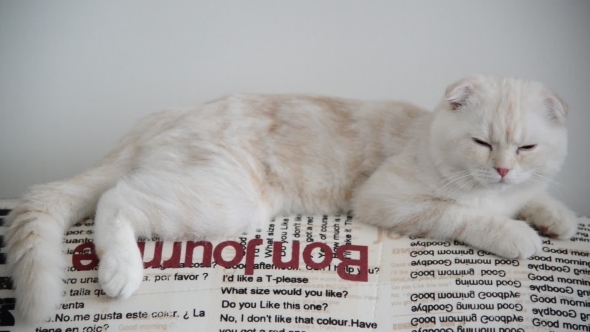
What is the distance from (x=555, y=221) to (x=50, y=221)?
1.46 m

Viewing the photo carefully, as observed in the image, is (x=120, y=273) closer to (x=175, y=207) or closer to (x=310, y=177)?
(x=175, y=207)

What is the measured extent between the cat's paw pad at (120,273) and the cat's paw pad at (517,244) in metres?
0.98

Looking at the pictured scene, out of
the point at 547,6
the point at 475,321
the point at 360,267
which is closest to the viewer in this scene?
the point at 475,321

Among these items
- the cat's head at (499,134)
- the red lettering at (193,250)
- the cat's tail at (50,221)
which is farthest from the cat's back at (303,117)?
the red lettering at (193,250)

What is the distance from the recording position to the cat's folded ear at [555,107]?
154cm

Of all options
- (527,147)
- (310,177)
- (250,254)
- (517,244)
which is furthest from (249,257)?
(527,147)

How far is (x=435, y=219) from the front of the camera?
5.28 feet

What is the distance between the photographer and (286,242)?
1.57 m

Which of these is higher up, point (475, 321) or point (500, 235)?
point (500, 235)

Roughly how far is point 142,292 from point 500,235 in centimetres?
99

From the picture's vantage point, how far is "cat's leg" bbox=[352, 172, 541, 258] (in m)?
1.50

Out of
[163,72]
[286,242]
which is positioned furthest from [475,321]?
[163,72]

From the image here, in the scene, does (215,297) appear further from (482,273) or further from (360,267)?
(482,273)

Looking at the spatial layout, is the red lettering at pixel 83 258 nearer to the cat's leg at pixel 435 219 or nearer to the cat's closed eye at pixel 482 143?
the cat's leg at pixel 435 219
